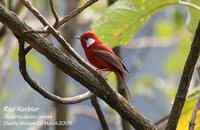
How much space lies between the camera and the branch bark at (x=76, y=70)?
853mm

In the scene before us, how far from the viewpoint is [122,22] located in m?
1.26

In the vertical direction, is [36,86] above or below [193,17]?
above

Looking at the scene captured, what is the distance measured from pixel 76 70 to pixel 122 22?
414 millimetres

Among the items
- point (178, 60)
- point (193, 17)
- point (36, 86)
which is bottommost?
point (178, 60)

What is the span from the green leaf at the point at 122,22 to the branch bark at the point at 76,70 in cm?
35

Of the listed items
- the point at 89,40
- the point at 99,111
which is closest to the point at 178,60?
the point at 89,40

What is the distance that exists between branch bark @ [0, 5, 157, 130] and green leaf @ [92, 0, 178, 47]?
35 centimetres

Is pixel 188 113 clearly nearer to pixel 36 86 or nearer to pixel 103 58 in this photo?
pixel 103 58

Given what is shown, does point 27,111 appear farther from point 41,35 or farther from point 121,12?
point 41,35

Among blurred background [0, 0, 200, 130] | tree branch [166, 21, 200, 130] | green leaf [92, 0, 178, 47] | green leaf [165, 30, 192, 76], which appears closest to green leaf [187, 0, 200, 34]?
green leaf [92, 0, 178, 47]

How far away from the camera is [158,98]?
9.66 feet

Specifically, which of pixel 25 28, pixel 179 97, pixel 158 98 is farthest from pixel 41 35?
pixel 158 98

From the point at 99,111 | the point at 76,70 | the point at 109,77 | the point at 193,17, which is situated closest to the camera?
the point at 76,70

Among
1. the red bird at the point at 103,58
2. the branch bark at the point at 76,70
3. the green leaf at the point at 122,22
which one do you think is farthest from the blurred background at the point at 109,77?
the branch bark at the point at 76,70
